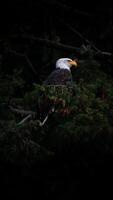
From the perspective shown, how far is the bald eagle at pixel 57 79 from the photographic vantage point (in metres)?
7.61

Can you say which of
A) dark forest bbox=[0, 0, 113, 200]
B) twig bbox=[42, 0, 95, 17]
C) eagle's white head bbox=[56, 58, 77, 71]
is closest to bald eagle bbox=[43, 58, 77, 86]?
eagle's white head bbox=[56, 58, 77, 71]

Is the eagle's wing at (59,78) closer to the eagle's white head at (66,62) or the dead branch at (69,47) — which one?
the dead branch at (69,47)

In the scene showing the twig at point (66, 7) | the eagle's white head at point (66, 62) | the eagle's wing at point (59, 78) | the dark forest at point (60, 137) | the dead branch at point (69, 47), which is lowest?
the dark forest at point (60, 137)

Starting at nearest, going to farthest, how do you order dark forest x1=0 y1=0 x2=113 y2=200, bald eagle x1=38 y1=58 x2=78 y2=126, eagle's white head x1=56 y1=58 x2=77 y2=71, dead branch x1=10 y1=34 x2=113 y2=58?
dark forest x1=0 y1=0 x2=113 y2=200 → bald eagle x1=38 y1=58 x2=78 y2=126 → dead branch x1=10 y1=34 x2=113 y2=58 → eagle's white head x1=56 y1=58 x2=77 y2=71

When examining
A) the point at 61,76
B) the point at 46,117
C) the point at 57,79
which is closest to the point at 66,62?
the point at 61,76

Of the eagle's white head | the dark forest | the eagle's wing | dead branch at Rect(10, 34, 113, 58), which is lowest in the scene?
the dark forest

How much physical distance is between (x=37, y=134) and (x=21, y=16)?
5480 millimetres

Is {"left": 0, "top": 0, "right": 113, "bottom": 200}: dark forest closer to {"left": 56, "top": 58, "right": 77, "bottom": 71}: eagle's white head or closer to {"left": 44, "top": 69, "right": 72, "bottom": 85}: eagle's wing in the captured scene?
{"left": 56, "top": 58, "right": 77, "bottom": 71}: eagle's white head

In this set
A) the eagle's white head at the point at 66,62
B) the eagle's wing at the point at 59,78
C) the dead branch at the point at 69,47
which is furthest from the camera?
the eagle's white head at the point at 66,62

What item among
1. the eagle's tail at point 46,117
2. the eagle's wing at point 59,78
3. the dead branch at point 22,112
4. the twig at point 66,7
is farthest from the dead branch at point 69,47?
the eagle's tail at point 46,117

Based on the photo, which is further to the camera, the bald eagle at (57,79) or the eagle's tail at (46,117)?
the bald eagle at (57,79)

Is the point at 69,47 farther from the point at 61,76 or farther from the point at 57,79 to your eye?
the point at 57,79

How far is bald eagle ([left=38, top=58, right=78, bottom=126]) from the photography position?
761 cm

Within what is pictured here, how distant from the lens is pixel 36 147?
714cm
